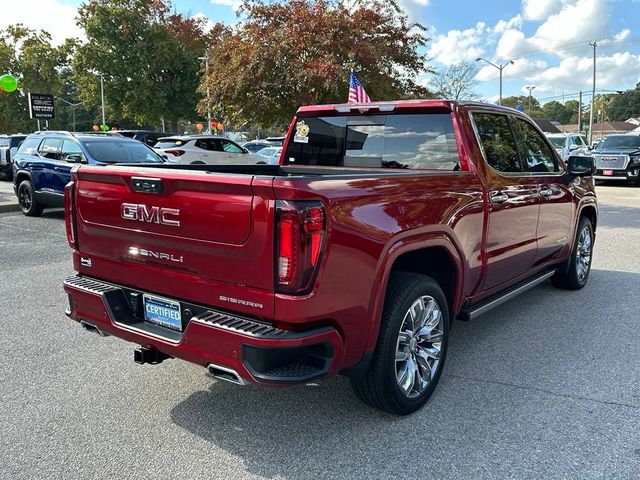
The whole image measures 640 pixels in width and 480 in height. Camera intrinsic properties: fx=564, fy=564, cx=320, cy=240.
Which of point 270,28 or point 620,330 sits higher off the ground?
point 270,28

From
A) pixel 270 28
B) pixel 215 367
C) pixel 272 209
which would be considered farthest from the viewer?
pixel 270 28

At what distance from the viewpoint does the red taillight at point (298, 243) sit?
254 cm

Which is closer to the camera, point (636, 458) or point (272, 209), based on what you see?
point (272, 209)

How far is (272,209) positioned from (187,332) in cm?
81

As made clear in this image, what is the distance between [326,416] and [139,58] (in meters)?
39.1

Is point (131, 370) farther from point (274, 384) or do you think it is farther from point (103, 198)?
point (274, 384)

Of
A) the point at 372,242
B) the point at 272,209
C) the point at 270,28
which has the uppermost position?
the point at 270,28

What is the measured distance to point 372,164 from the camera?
4.54 meters

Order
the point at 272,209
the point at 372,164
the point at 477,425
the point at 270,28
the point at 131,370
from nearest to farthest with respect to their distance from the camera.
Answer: the point at 272,209 < the point at 477,425 < the point at 131,370 < the point at 372,164 < the point at 270,28

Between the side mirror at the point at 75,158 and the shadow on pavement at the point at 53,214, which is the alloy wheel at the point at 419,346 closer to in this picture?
the side mirror at the point at 75,158

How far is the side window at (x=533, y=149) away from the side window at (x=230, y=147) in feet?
46.4

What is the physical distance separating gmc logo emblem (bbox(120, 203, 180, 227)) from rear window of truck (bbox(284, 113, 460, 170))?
2.05 meters

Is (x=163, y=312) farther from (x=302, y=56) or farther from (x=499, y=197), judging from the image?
(x=302, y=56)

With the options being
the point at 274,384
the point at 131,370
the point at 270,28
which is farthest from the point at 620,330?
the point at 270,28
